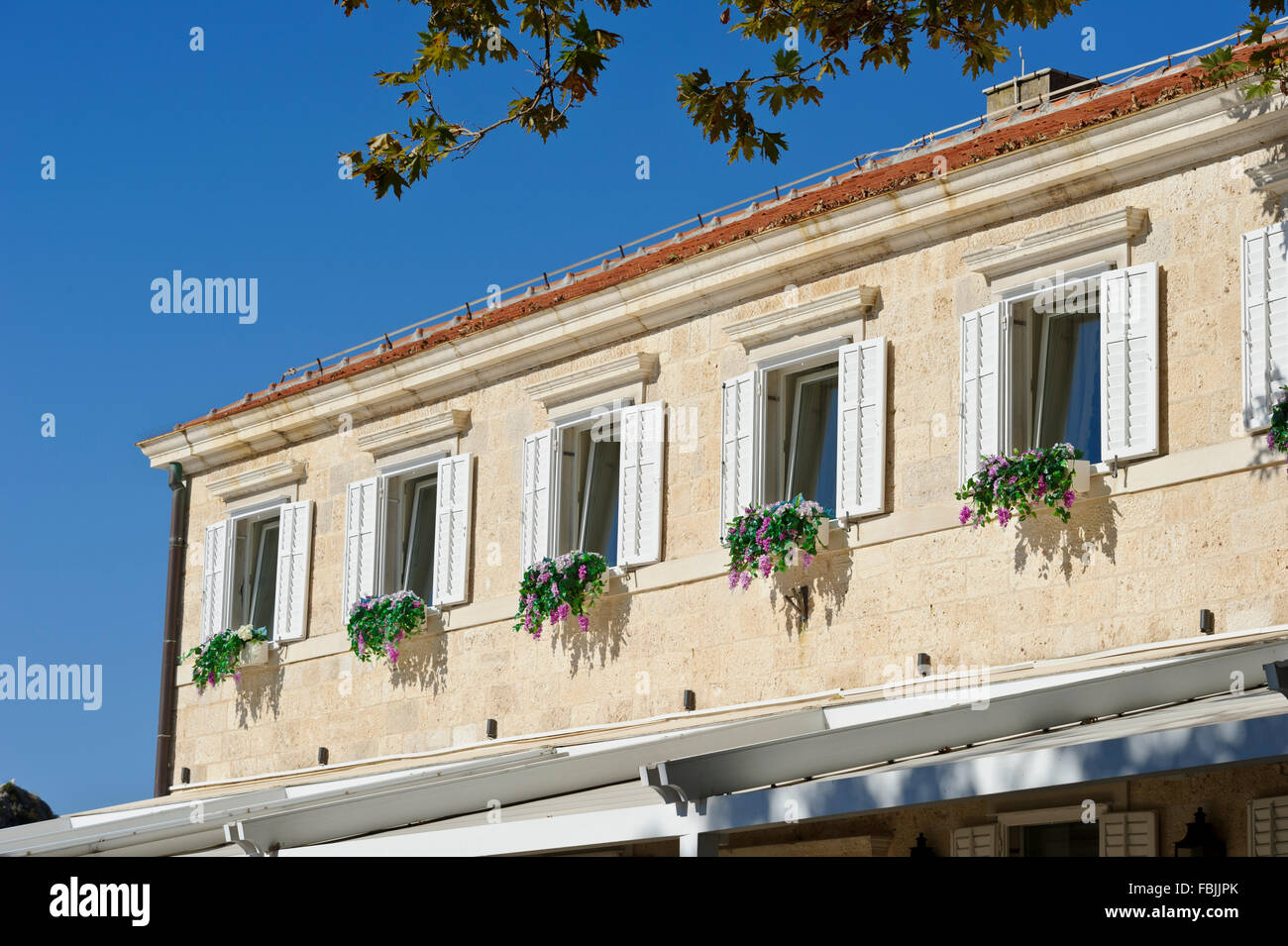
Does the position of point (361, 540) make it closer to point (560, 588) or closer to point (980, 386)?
point (560, 588)

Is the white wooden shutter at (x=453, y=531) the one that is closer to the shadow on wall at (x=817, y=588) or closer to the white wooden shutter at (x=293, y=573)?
the white wooden shutter at (x=293, y=573)

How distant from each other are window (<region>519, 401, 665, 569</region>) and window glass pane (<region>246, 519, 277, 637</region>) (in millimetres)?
4074

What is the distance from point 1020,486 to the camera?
36.1ft

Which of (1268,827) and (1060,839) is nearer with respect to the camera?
(1268,827)

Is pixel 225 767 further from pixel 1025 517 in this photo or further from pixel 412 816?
pixel 1025 517

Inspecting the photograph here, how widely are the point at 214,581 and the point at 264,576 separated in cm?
49

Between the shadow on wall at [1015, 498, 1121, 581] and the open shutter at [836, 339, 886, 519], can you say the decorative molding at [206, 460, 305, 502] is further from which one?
the shadow on wall at [1015, 498, 1121, 581]

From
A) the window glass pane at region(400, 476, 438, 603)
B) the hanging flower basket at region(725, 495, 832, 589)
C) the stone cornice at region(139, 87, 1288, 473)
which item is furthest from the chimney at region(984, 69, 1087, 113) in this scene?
the window glass pane at region(400, 476, 438, 603)

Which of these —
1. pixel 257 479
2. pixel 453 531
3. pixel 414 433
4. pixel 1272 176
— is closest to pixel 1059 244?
pixel 1272 176

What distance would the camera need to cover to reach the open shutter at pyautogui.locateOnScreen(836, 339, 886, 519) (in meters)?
12.2

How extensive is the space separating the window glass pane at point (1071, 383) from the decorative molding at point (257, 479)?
320 inches

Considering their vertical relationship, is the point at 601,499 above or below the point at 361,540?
above
